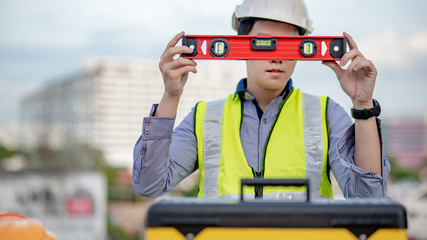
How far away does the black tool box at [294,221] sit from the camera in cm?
126

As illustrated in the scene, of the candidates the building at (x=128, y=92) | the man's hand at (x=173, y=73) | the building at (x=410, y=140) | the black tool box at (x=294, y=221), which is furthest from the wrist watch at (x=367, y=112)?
the building at (x=410, y=140)

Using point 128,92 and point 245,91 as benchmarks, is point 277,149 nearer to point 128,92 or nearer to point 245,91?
point 245,91

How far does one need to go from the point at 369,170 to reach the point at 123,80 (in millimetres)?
99248

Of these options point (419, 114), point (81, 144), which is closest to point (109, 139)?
point (81, 144)

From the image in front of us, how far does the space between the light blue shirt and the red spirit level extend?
0.99 feet

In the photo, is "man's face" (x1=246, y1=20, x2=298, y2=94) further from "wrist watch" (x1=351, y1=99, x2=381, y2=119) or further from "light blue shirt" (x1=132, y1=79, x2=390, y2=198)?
"wrist watch" (x1=351, y1=99, x2=381, y2=119)

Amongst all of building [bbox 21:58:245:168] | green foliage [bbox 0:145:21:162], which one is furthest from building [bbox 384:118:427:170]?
green foliage [bbox 0:145:21:162]

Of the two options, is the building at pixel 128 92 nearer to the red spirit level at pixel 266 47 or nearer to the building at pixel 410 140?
the building at pixel 410 140

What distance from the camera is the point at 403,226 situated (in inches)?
50.1

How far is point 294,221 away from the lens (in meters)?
1.27

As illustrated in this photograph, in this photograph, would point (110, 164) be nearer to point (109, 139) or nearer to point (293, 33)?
point (109, 139)

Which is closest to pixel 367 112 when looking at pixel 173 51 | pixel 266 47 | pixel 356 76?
pixel 356 76

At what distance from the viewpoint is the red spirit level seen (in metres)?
1.79

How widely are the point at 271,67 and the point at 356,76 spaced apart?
1.29ft
